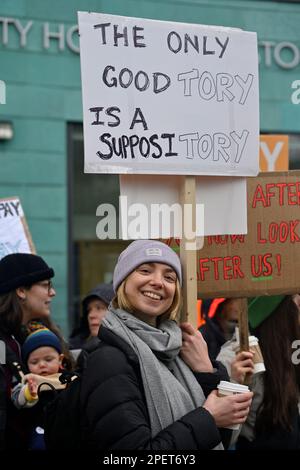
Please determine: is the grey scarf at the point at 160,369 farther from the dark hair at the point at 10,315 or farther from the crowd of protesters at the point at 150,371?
the dark hair at the point at 10,315

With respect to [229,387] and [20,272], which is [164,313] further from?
[20,272]

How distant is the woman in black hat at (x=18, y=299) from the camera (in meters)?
3.81

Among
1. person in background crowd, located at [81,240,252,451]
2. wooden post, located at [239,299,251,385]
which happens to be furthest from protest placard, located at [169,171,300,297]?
person in background crowd, located at [81,240,252,451]

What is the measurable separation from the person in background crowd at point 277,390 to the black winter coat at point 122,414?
1.09m

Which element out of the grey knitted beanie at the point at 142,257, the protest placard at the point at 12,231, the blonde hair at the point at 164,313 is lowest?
the blonde hair at the point at 164,313

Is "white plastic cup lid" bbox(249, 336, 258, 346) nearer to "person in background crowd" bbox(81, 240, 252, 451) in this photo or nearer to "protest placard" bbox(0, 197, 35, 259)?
"person in background crowd" bbox(81, 240, 252, 451)

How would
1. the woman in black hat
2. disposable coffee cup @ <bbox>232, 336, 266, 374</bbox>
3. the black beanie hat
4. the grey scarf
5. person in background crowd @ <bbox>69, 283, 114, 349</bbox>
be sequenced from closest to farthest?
1. the grey scarf
2. disposable coffee cup @ <bbox>232, 336, 266, 374</bbox>
3. the woman in black hat
4. the black beanie hat
5. person in background crowd @ <bbox>69, 283, 114, 349</bbox>

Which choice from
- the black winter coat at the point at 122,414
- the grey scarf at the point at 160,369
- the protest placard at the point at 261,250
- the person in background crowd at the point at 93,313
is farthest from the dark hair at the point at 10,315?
the person in background crowd at the point at 93,313

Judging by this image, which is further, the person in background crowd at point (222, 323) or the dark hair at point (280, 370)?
the person in background crowd at point (222, 323)

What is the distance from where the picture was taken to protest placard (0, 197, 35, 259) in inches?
207

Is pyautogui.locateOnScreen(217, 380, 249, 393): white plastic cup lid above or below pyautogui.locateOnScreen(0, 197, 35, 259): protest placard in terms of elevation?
below

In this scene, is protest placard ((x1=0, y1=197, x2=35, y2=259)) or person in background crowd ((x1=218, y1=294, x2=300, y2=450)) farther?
protest placard ((x1=0, y1=197, x2=35, y2=259))

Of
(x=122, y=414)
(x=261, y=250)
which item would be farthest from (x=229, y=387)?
(x=261, y=250)
